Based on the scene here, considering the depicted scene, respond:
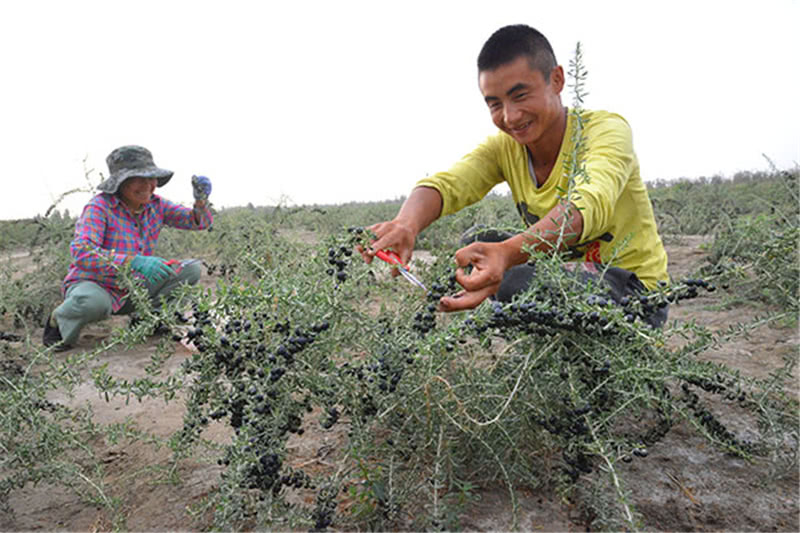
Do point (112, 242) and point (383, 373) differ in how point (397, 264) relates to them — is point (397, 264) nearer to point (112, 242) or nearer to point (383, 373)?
point (383, 373)

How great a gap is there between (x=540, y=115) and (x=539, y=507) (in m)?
1.62

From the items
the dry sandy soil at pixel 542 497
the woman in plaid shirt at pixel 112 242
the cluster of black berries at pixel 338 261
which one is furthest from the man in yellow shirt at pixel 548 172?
the woman in plaid shirt at pixel 112 242

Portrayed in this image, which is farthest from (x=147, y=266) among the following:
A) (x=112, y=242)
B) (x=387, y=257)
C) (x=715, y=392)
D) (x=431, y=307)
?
(x=715, y=392)

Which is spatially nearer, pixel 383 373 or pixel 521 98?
pixel 383 373

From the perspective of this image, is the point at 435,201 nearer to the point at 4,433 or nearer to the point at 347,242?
the point at 347,242

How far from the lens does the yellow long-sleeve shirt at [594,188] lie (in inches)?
77.9

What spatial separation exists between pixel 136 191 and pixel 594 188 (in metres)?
3.42

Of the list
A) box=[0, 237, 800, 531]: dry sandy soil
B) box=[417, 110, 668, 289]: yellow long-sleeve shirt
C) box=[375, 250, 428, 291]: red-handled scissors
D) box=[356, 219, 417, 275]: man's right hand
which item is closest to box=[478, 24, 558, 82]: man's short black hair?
box=[417, 110, 668, 289]: yellow long-sleeve shirt

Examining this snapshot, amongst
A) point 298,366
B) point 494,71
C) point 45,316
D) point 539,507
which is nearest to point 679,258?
point 494,71

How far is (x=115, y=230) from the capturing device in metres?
3.91

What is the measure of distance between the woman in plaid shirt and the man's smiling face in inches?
96.9

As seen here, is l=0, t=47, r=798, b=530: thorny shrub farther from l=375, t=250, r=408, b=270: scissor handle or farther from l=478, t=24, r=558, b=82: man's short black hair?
l=478, t=24, r=558, b=82: man's short black hair

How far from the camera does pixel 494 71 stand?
2.30 metres

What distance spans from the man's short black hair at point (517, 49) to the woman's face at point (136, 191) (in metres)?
2.82
